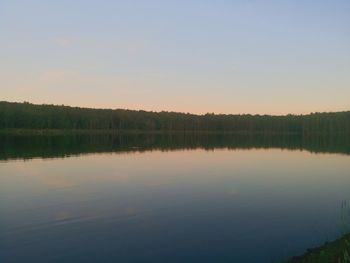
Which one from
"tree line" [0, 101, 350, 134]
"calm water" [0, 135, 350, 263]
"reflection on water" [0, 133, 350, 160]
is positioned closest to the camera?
"calm water" [0, 135, 350, 263]

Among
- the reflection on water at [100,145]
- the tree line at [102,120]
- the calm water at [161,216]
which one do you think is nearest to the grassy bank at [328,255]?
the calm water at [161,216]

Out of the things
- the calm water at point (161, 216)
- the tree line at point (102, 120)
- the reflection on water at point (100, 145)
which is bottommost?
the calm water at point (161, 216)

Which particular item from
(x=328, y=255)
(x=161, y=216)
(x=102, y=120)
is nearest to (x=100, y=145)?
(x=161, y=216)

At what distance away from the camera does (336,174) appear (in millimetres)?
36844

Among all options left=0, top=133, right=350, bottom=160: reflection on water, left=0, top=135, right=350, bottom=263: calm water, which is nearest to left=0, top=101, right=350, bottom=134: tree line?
left=0, top=133, right=350, bottom=160: reflection on water

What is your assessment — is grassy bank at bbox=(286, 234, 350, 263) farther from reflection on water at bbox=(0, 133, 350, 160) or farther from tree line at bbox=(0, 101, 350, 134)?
tree line at bbox=(0, 101, 350, 134)

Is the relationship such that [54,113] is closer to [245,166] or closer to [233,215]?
[245,166]

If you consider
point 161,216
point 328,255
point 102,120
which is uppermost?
point 102,120

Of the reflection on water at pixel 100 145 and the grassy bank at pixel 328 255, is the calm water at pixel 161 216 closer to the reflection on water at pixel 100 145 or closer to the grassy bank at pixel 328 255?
the grassy bank at pixel 328 255

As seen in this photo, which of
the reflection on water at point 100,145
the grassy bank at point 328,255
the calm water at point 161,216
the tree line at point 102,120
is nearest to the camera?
the grassy bank at point 328,255

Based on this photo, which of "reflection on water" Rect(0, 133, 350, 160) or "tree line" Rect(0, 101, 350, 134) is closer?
"reflection on water" Rect(0, 133, 350, 160)

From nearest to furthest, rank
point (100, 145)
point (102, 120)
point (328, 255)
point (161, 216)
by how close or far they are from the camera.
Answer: point (328, 255), point (161, 216), point (100, 145), point (102, 120)

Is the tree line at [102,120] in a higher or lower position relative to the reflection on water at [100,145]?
higher

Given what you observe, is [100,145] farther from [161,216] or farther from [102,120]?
[102,120]
